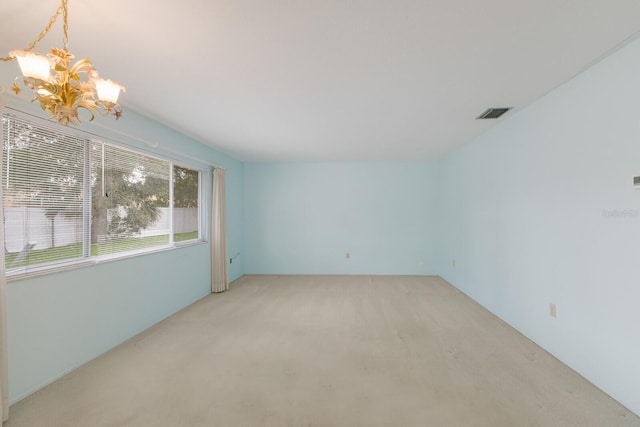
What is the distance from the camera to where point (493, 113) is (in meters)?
3.04

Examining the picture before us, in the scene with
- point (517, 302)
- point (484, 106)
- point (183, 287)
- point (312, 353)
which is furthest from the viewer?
A: point (183, 287)

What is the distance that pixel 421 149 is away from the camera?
15.4 feet

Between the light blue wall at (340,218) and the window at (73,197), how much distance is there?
248 cm

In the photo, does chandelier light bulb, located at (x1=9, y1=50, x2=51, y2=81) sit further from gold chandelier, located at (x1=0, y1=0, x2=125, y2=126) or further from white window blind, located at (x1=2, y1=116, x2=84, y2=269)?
white window blind, located at (x1=2, y1=116, x2=84, y2=269)

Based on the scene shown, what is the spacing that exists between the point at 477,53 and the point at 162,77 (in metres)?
2.43

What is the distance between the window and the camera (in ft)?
6.47

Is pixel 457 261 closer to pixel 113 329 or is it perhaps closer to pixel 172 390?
pixel 172 390

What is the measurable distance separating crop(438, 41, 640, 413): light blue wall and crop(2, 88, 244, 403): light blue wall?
4255 mm

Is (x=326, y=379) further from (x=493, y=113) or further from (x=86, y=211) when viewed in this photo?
(x=493, y=113)

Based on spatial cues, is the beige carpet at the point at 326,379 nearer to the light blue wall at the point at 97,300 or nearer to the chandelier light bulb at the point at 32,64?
the light blue wall at the point at 97,300

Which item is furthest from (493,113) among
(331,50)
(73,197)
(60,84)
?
(73,197)

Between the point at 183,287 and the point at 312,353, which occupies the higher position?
the point at 183,287

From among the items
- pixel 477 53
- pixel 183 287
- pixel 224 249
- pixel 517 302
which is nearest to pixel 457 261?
pixel 517 302

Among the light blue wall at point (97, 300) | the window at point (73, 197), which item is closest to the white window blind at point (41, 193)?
the window at point (73, 197)
